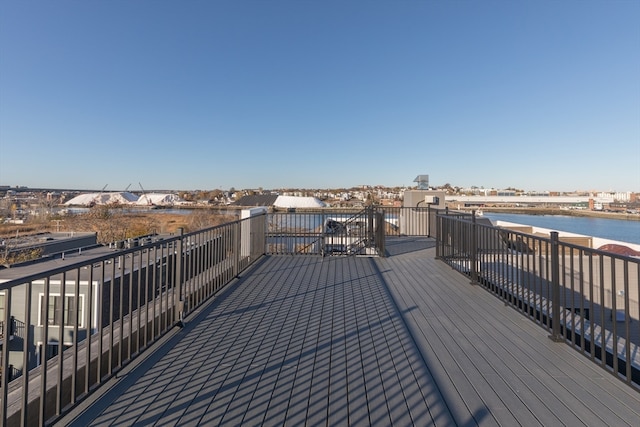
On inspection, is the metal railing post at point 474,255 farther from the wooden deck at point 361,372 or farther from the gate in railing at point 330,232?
the gate in railing at point 330,232

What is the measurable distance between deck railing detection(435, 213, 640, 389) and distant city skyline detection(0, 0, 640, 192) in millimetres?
8741

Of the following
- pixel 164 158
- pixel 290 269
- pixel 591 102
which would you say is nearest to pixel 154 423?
pixel 290 269

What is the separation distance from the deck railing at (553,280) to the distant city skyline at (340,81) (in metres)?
8.74

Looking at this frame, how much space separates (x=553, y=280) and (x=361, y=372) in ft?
6.24

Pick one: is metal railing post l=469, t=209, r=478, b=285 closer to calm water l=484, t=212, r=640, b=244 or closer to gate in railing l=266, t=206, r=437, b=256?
gate in railing l=266, t=206, r=437, b=256

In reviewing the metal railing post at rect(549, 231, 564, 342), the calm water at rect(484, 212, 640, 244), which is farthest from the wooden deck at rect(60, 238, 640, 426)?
the calm water at rect(484, 212, 640, 244)

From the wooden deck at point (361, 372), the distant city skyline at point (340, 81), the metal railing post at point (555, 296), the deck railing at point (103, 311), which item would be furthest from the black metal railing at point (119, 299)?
the distant city skyline at point (340, 81)

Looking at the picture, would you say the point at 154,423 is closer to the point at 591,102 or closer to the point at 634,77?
the point at 634,77

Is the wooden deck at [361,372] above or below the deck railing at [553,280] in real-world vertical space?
below

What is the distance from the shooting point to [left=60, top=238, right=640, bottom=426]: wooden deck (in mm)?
1524

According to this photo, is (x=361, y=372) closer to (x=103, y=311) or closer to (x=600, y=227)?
(x=103, y=311)

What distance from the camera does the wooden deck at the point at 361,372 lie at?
152 centimetres

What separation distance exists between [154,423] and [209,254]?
84.3 inches

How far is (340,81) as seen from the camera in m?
16.8
